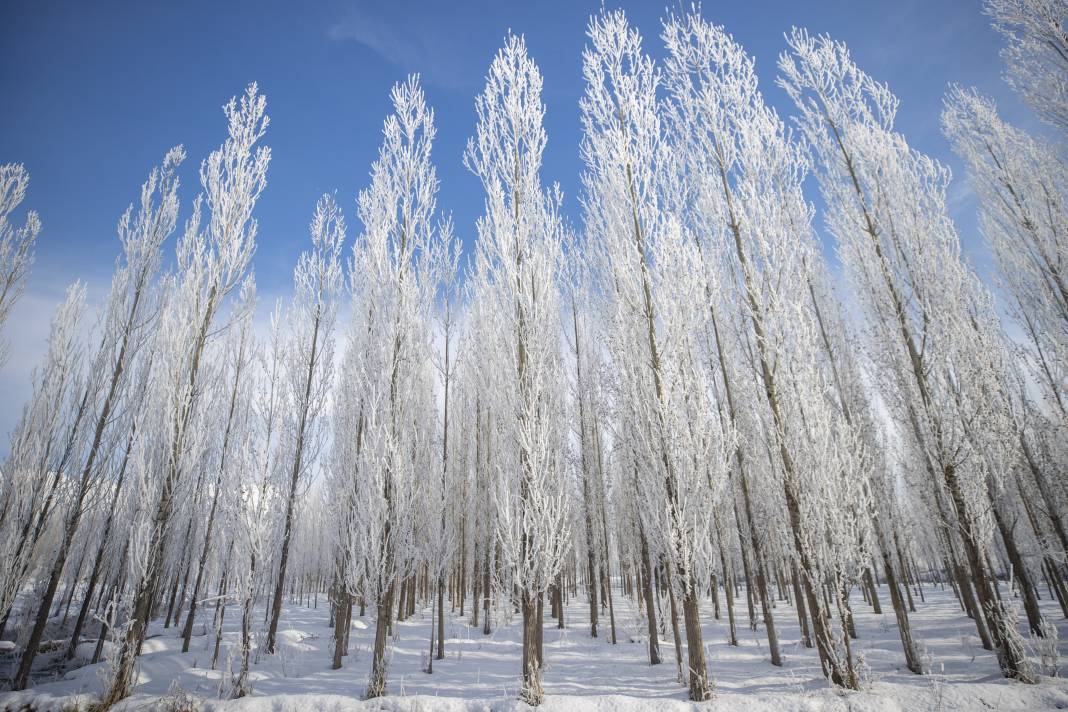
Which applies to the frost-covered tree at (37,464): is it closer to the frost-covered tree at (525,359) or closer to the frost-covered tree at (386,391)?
the frost-covered tree at (386,391)

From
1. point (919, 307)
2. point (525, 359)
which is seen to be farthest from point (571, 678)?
point (919, 307)

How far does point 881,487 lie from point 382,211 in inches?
584

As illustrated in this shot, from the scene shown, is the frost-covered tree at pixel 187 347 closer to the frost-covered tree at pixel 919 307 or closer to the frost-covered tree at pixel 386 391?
the frost-covered tree at pixel 386 391

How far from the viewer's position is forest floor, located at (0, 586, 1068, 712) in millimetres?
5605

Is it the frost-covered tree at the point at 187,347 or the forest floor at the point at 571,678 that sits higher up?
the frost-covered tree at the point at 187,347

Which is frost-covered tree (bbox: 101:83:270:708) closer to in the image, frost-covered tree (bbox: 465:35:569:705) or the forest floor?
the forest floor

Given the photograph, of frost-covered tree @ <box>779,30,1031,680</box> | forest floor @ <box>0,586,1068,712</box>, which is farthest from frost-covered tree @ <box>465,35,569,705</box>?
frost-covered tree @ <box>779,30,1031,680</box>

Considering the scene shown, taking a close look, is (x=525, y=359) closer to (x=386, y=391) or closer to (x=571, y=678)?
(x=386, y=391)

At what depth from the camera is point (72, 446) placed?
31.1 feet

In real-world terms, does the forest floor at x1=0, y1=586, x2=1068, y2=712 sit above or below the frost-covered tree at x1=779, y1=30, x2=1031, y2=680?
below

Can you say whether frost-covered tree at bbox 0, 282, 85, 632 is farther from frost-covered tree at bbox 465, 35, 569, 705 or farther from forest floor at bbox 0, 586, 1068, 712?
frost-covered tree at bbox 465, 35, 569, 705

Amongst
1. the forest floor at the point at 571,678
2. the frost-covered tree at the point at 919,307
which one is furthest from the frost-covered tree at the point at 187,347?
the frost-covered tree at the point at 919,307

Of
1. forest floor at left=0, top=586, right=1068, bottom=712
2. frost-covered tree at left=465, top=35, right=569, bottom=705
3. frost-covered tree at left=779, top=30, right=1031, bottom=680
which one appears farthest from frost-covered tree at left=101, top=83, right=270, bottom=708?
frost-covered tree at left=779, top=30, right=1031, bottom=680

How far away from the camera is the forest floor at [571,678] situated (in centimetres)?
561
